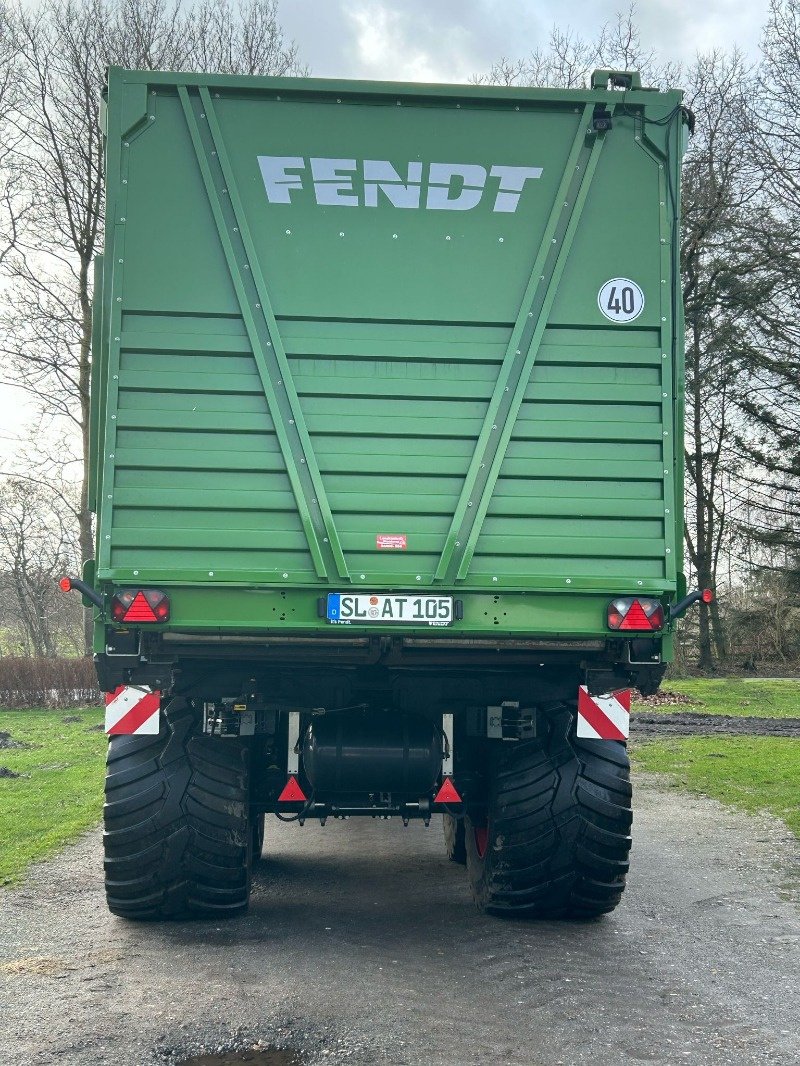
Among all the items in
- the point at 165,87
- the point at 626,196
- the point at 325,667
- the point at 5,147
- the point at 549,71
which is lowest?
the point at 325,667

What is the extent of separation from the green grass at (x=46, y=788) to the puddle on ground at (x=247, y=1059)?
3.84m

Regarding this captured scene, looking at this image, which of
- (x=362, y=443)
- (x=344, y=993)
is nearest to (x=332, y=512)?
(x=362, y=443)

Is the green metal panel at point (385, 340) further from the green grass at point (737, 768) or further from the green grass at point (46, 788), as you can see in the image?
the green grass at point (737, 768)

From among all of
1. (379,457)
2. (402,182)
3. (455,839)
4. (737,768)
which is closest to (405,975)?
(379,457)

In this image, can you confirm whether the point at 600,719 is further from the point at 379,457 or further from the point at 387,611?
the point at 379,457

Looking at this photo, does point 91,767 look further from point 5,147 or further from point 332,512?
point 5,147

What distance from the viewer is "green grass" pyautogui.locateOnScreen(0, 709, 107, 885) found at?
894 centimetres

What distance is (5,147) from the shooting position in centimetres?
2325

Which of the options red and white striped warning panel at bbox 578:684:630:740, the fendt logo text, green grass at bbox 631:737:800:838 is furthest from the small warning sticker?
green grass at bbox 631:737:800:838

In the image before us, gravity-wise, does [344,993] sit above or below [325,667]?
below

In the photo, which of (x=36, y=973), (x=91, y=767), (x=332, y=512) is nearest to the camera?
(x=36, y=973)

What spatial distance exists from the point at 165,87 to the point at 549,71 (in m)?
20.9

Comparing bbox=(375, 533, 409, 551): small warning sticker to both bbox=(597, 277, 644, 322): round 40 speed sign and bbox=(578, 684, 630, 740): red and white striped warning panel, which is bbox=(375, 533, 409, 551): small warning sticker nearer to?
bbox=(578, 684, 630, 740): red and white striped warning panel

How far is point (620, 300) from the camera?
588 cm
